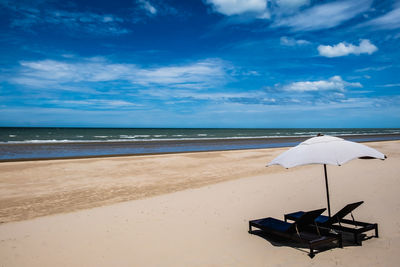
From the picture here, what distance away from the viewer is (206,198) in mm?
9305

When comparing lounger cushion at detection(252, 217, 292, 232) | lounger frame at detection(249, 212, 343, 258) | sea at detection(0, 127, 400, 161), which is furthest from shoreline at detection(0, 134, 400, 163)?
lounger frame at detection(249, 212, 343, 258)

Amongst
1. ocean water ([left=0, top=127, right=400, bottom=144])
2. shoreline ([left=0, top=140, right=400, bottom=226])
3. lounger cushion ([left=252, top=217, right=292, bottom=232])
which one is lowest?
shoreline ([left=0, top=140, right=400, bottom=226])

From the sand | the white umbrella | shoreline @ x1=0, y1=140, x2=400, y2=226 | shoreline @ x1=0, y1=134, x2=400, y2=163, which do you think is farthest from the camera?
shoreline @ x1=0, y1=134, x2=400, y2=163

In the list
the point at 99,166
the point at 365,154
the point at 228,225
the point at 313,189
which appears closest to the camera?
the point at 365,154

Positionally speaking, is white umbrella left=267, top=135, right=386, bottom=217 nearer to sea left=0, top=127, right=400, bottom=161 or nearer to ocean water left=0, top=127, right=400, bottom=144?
sea left=0, top=127, right=400, bottom=161

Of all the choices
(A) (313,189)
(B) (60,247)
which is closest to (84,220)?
(B) (60,247)

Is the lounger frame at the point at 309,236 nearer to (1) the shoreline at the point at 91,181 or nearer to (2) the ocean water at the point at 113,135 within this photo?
(1) the shoreline at the point at 91,181

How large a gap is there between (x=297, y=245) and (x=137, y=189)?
275 inches

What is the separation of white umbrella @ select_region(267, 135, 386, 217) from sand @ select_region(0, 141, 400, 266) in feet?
5.21

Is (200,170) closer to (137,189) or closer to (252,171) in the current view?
(252,171)

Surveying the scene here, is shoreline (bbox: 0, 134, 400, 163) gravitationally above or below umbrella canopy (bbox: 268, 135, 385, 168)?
below

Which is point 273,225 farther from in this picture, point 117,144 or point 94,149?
point 117,144

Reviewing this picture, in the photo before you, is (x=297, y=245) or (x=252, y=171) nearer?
(x=297, y=245)

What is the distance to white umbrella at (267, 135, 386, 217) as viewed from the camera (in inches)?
198
